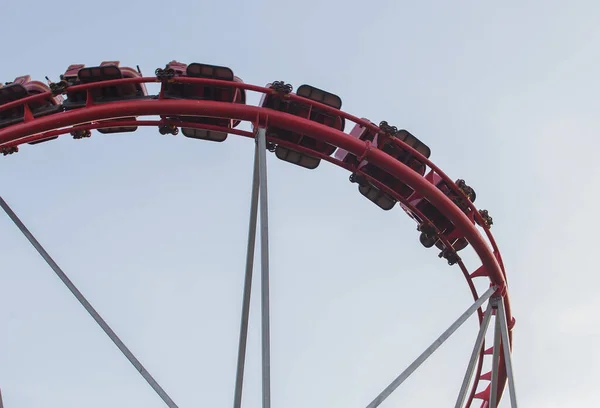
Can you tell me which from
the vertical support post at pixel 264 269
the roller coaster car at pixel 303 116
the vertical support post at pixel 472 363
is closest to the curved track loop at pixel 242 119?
the roller coaster car at pixel 303 116

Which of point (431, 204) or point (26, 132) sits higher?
point (431, 204)

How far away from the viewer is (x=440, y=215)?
1512 cm

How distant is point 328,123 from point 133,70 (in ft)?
11.2

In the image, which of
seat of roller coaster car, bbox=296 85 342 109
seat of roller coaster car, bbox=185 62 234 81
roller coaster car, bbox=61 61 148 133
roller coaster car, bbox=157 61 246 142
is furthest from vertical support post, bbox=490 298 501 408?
roller coaster car, bbox=61 61 148 133

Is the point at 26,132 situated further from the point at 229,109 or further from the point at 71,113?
the point at 229,109

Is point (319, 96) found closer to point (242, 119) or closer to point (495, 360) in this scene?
point (242, 119)

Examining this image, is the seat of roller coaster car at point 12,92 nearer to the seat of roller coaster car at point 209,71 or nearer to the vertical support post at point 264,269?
the seat of roller coaster car at point 209,71

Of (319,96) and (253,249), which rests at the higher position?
(319,96)

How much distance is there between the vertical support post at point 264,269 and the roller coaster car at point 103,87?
238cm

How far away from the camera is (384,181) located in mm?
14781

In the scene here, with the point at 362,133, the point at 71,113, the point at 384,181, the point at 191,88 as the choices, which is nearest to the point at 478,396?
the point at 384,181

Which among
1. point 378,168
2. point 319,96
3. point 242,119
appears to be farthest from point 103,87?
point 378,168

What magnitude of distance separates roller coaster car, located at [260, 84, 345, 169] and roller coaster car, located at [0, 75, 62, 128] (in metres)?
3.52

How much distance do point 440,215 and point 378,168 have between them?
1560 millimetres
